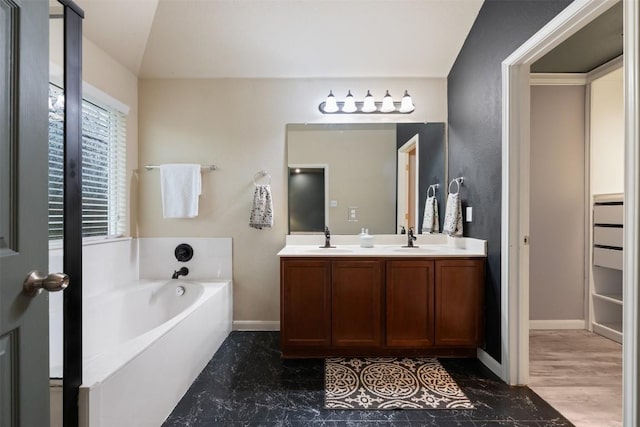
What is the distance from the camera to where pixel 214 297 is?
2.44 m

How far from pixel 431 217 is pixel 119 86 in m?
2.84

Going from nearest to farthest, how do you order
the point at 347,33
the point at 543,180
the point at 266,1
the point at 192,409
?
the point at 192,409, the point at 266,1, the point at 347,33, the point at 543,180

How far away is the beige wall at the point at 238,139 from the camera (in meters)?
2.87

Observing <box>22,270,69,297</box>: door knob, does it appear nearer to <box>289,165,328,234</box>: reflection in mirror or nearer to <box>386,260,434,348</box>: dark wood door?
<box>386,260,434,348</box>: dark wood door

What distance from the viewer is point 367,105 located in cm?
277

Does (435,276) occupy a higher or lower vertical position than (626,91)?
lower

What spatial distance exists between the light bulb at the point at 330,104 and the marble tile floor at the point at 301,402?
2.03m

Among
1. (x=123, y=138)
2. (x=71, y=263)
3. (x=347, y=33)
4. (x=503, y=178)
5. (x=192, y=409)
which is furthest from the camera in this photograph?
(x=123, y=138)

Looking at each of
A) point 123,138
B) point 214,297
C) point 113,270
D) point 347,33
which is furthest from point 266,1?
point 113,270

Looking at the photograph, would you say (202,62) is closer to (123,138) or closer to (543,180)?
(123,138)

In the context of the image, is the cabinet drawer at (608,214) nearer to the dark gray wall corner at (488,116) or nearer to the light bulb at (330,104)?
the dark gray wall corner at (488,116)

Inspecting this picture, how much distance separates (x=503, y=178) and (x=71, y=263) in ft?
7.50

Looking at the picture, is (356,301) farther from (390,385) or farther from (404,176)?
(404,176)

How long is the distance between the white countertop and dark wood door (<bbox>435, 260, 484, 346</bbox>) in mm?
107
